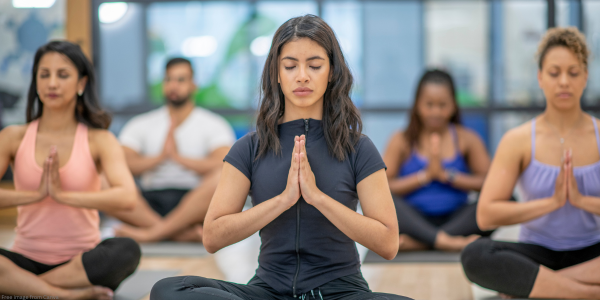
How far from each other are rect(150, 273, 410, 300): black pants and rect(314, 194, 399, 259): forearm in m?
0.15

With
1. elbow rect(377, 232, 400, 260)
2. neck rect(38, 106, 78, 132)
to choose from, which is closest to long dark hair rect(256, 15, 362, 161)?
elbow rect(377, 232, 400, 260)

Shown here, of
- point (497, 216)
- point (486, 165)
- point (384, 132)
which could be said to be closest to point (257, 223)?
point (497, 216)

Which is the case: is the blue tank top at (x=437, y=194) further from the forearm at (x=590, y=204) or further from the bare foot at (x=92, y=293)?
the bare foot at (x=92, y=293)

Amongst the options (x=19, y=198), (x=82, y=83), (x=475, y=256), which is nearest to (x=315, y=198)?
(x=475, y=256)

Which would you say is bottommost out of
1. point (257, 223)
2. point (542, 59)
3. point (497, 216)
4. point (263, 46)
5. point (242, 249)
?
point (242, 249)

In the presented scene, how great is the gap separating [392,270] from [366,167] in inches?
52.0

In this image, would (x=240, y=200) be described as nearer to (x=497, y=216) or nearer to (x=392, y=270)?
(x=497, y=216)

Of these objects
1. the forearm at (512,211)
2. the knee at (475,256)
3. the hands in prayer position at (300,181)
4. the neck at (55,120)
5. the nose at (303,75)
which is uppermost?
the nose at (303,75)

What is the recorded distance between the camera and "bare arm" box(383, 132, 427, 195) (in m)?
3.41

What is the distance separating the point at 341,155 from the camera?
171cm

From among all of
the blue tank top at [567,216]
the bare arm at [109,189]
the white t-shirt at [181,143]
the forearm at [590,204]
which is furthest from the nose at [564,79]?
the white t-shirt at [181,143]

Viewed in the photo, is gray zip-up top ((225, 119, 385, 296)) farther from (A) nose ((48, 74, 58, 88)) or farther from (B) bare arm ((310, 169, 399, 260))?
(A) nose ((48, 74, 58, 88))

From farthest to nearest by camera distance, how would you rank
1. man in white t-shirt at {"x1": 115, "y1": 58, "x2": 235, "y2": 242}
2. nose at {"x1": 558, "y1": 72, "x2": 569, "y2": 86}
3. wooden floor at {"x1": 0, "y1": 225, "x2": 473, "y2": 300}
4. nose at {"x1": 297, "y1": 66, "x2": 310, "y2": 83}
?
man in white t-shirt at {"x1": 115, "y1": 58, "x2": 235, "y2": 242}, wooden floor at {"x1": 0, "y1": 225, "x2": 473, "y2": 300}, nose at {"x1": 558, "y1": 72, "x2": 569, "y2": 86}, nose at {"x1": 297, "y1": 66, "x2": 310, "y2": 83}

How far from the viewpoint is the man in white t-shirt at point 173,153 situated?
370 centimetres
